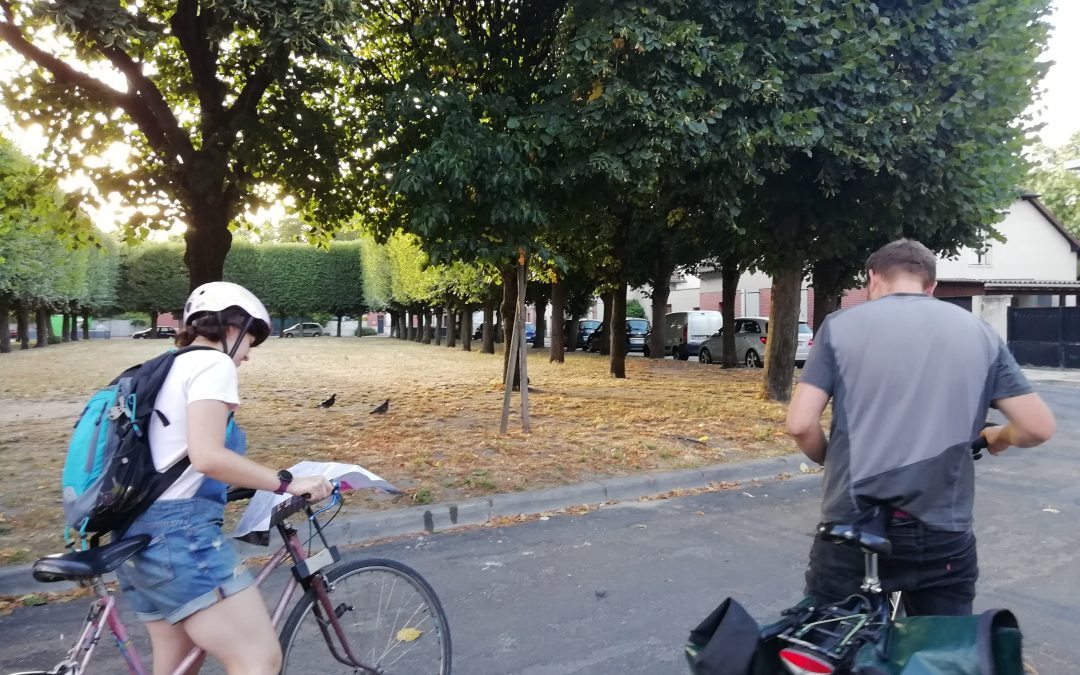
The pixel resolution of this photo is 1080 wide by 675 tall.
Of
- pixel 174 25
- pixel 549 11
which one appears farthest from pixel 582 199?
pixel 174 25

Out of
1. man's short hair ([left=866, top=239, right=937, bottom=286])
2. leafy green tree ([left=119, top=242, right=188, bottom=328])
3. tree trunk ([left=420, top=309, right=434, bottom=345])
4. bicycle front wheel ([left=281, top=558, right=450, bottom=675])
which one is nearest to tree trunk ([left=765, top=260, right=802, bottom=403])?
man's short hair ([left=866, top=239, right=937, bottom=286])

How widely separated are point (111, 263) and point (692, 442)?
2361 inches

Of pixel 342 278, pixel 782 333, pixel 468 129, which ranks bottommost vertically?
pixel 782 333

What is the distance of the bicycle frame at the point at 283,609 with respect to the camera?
226 centimetres

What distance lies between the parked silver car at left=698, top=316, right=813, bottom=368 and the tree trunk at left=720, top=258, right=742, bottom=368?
0.55m

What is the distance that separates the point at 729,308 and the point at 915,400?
21.7 metres

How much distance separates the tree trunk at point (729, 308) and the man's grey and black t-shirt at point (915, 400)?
67.4 ft

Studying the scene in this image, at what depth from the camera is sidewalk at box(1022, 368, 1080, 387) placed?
18.1 m

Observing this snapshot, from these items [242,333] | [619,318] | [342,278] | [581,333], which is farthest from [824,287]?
[342,278]

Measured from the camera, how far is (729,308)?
23344mm

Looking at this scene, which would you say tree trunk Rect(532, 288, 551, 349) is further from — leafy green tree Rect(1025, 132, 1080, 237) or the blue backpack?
the blue backpack

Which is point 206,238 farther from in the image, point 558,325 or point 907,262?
point 558,325

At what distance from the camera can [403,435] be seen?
968 centimetres

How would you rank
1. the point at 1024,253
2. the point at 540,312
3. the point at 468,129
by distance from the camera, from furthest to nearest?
the point at 1024,253, the point at 540,312, the point at 468,129
